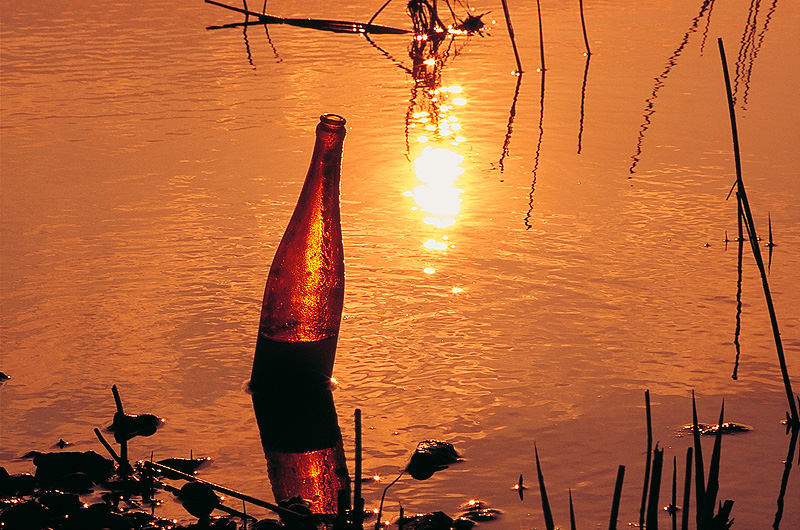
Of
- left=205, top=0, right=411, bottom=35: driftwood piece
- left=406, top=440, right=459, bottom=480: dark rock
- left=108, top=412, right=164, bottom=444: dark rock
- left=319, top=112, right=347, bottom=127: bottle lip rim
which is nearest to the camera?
left=406, top=440, right=459, bottom=480: dark rock

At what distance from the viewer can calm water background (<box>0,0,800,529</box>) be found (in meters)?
2.92

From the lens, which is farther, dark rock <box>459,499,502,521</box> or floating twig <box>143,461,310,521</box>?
dark rock <box>459,499,502,521</box>

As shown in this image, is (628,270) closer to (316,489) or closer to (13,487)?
(316,489)

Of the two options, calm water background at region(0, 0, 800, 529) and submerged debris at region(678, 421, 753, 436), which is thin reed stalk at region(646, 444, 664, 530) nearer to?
calm water background at region(0, 0, 800, 529)

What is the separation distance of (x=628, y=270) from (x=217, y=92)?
3709 mm

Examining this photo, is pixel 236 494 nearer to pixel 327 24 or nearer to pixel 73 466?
pixel 73 466

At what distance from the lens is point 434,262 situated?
421 centimetres

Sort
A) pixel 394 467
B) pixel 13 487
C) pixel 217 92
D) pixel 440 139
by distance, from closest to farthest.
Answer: pixel 13 487
pixel 394 467
pixel 440 139
pixel 217 92

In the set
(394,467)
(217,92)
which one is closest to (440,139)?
(217,92)

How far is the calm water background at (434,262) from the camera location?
2.92 m

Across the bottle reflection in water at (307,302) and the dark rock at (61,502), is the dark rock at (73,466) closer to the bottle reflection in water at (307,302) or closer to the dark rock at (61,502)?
the dark rock at (61,502)

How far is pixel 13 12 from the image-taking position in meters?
10.4

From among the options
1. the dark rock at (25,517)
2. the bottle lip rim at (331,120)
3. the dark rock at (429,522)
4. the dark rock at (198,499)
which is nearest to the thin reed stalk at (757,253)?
the dark rock at (429,522)

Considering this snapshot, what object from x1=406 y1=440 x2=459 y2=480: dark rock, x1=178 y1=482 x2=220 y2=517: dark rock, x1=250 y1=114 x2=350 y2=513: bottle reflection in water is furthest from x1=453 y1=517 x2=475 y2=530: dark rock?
x1=250 y1=114 x2=350 y2=513: bottle reflection in water
